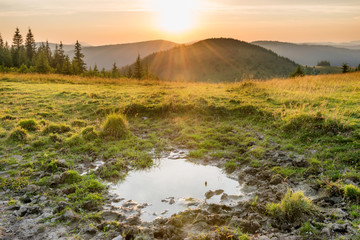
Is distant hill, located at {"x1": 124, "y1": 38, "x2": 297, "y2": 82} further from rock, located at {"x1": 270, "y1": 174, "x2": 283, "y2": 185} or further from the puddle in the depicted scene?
rock, located at {"x1": 270, "y1": 174, "x2": 283, "y2": 185}

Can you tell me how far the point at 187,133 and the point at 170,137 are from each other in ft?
2.44

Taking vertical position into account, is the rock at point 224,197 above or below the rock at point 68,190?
below

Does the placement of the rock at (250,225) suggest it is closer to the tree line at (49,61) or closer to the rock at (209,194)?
the rock at (209,194)

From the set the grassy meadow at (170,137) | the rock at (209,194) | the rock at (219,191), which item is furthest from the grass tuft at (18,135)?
the rock at (219,191)

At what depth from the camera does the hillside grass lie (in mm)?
6930

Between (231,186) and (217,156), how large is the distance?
1856mm

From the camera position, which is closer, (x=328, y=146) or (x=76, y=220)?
(x=76, y=220)

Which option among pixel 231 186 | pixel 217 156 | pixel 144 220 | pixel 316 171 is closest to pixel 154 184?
pixel 144 220

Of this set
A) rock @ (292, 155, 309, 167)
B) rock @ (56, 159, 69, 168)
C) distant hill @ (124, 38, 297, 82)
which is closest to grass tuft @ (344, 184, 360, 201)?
rock @ (292, 155, 309, 167)

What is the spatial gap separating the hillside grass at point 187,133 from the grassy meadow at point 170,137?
28 millimetres

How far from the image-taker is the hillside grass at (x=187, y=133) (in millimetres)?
6930

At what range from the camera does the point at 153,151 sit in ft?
28.8

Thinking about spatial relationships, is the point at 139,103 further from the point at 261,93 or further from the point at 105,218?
the point at 105,218

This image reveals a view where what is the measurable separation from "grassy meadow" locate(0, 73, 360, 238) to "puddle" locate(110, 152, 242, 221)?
47cm
